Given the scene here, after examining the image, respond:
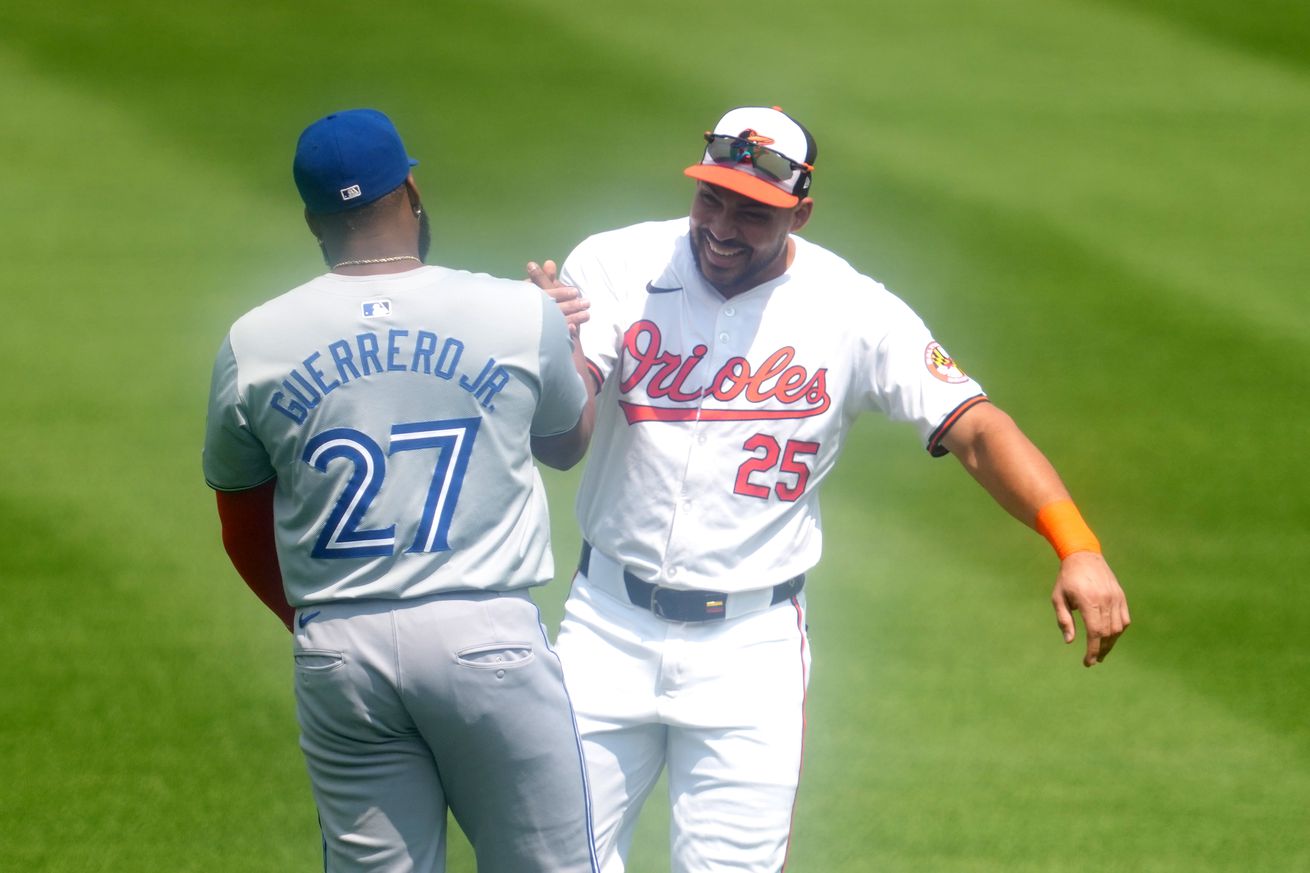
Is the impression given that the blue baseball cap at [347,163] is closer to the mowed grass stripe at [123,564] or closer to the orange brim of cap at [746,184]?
the orange brim of cap at [746,184]

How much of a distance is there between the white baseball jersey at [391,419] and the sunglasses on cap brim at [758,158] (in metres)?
0.95

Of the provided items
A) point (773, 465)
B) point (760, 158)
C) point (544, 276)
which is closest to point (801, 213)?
point (760, 158)

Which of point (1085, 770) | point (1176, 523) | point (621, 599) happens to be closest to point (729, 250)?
point (621, 599)

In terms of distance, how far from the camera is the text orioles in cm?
406

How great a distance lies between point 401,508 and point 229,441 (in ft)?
1.24

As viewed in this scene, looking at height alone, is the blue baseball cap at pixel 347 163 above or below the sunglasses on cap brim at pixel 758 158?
below

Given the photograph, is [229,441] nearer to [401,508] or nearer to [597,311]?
[401,508]

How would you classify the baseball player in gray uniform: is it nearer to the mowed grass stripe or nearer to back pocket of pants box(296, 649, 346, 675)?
back pocket of pants box(296, 649, 346, 675)

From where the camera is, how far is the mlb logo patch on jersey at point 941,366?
4051 mm

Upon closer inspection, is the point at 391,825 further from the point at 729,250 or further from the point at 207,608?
the point at 207,608

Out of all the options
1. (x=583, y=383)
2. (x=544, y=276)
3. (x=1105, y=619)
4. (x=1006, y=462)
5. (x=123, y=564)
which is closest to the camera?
(x=583, y=383)

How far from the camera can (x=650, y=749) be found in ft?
13.4

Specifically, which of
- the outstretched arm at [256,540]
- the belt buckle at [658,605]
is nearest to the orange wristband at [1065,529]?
the belt buckle at [658,605]

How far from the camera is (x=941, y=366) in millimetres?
4078
